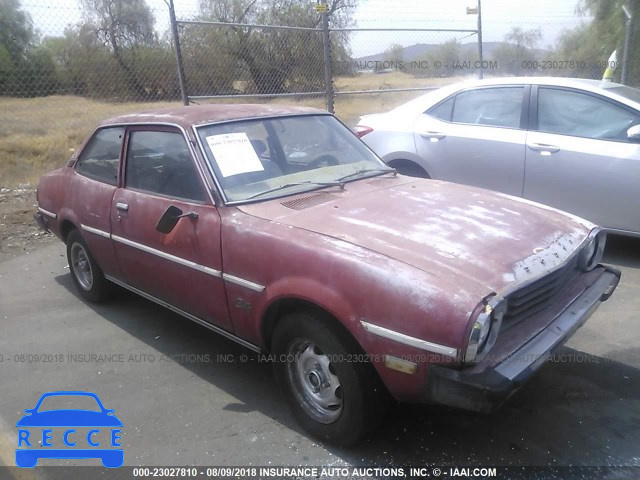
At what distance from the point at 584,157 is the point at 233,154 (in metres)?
3.19

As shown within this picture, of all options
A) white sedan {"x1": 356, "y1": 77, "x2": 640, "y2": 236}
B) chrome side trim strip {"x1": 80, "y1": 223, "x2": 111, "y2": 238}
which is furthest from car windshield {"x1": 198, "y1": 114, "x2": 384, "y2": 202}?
white sedan {"x1": 356, "y1": 77, "x2": 640, "y2": 236}

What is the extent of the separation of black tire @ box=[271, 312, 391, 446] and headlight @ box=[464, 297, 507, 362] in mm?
506

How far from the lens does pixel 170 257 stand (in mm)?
3467

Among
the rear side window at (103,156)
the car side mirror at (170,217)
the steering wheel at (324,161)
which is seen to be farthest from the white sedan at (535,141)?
the car side mirror at (170,217)

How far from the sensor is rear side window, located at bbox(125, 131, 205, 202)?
11.4 ft

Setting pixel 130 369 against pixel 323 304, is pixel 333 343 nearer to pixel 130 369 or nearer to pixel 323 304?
pixel 323 304

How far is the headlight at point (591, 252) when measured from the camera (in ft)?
10.3

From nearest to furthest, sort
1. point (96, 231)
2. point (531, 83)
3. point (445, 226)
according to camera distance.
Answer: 1. point (445, 226)
2. point (96, 231)
3. point (531, 83)

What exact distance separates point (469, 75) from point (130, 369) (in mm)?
10120

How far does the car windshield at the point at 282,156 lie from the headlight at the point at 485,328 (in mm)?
1491

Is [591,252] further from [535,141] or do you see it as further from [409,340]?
[535,141]

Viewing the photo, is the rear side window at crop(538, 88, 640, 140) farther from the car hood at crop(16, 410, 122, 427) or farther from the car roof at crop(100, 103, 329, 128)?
the car hood at crop(16, 410, 122, 427)

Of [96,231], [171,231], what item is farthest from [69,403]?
[96,231]

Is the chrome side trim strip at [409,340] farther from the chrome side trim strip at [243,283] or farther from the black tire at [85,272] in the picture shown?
the black tire at [85,272]
